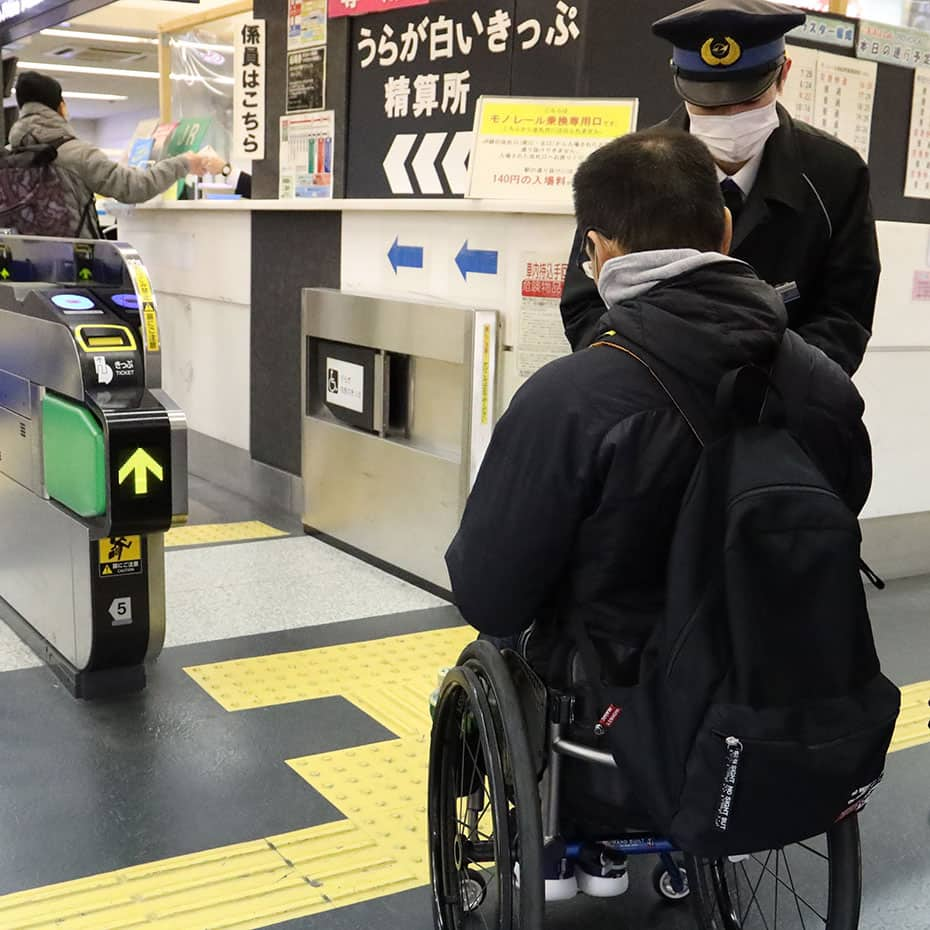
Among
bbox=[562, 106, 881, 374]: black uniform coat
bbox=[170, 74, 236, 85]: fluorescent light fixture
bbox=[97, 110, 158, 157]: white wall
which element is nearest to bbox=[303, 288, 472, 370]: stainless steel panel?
bbox=[562, 106, 881, 374]: black uniform coat

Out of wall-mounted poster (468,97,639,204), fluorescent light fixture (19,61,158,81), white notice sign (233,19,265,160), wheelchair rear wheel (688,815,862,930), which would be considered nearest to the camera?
wheelchair rear wheel (688,815,862,930)

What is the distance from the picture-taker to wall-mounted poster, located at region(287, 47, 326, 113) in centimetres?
469

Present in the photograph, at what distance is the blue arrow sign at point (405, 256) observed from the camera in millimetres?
3994

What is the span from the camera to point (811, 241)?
206 cm

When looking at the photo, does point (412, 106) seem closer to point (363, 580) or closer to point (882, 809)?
point (363, 580)

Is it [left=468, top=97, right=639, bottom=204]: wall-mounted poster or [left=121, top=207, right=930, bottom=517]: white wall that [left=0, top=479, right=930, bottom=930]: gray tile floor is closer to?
[left=121, top=207, right=930, bottom=517]: white wall

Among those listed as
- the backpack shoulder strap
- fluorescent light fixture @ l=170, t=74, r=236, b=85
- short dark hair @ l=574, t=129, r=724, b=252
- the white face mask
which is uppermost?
fluorescent light fixture @ l=170, t=74, r=236, b=85

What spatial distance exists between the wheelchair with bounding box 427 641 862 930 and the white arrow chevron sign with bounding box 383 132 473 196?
2.71 m

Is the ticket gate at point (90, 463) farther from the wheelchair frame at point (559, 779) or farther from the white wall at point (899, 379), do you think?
the white wall at point (899, 379)

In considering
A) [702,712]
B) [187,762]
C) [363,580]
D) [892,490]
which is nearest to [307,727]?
[187,762]

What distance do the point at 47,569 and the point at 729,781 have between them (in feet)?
7.56

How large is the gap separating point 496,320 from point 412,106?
1183 millimetres

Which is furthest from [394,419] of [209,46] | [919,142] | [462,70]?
[209,46]

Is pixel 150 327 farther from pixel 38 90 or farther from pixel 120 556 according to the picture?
pixel 38 90
